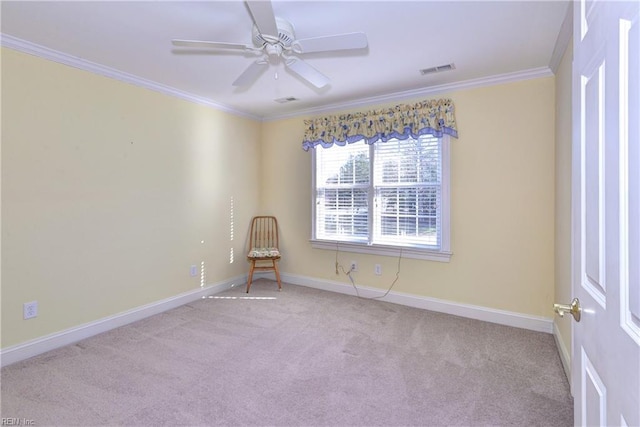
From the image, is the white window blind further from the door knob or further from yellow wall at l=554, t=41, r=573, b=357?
the door knob

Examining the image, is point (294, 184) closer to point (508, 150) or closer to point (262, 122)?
point (262, 122)

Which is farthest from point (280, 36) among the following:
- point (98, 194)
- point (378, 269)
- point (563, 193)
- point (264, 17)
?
point (378, 269)

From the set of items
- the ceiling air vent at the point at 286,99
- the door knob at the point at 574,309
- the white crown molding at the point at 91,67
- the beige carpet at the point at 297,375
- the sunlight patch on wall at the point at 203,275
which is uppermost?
the ceiling air vent at the point at 286,99

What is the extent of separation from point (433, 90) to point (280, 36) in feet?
6.43

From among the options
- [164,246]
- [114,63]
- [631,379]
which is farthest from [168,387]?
[114,63]

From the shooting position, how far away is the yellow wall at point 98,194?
2.35m

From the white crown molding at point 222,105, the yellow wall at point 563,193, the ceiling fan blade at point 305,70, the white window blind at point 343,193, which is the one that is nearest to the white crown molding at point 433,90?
the white crown molding at point 222,105

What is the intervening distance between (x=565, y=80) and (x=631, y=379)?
2.38 metres

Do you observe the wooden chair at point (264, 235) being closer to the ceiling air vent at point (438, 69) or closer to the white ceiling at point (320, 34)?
the white ceiling at point (320, 34)

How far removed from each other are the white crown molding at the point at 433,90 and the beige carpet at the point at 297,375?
2.23 m

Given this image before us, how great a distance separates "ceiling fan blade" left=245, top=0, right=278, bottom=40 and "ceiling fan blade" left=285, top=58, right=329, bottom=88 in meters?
0.29

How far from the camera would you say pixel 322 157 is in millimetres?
4090

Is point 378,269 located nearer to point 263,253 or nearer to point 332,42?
point 263,253

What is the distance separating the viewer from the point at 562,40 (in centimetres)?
221
